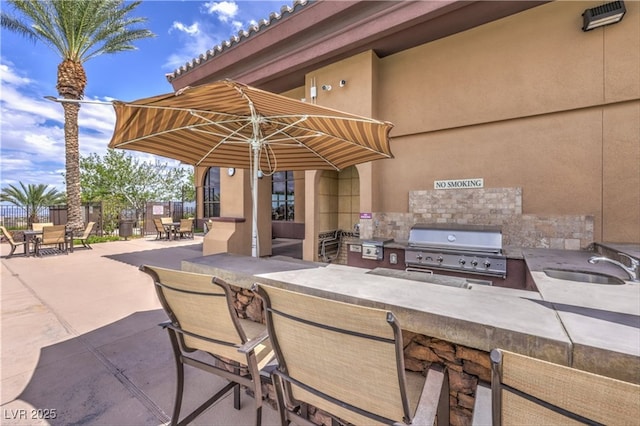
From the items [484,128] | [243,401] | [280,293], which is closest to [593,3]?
[484,128]

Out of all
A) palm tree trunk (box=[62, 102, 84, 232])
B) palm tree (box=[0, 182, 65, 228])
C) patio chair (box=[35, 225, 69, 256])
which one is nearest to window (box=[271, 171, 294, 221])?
patio chair (box=[35, 225, 69, 256])

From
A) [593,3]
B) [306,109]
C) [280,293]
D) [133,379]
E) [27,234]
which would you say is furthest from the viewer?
[27,234]

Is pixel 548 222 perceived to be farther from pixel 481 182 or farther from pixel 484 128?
pixel 484 128

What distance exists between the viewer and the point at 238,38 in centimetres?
666

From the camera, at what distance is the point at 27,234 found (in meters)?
9.00

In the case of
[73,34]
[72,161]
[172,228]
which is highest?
[73,34]

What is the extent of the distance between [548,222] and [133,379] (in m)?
6.00

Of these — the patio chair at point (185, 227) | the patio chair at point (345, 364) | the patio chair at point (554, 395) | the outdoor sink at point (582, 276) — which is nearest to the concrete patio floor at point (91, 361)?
the patio chair at point (345, 364)

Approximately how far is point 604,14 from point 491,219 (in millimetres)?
3220

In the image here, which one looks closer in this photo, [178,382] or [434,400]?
[434,400]

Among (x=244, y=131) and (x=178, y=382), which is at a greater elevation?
(x=244, y=131)

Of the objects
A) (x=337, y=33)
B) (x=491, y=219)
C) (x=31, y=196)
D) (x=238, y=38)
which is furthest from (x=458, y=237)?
(x=31, y=196)

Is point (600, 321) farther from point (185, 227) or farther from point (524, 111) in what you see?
point (185, 227)

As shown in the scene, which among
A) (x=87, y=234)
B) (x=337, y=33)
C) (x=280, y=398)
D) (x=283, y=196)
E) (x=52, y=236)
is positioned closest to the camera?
(x=280, y=398)
